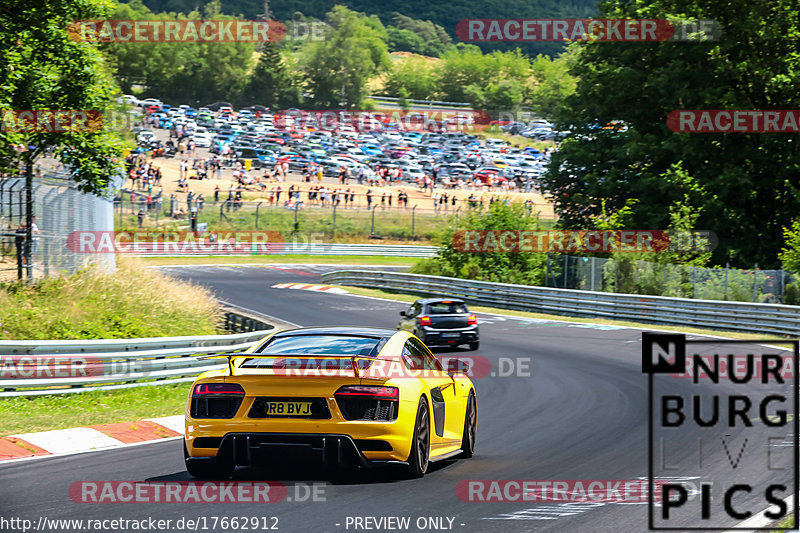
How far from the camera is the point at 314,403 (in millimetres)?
8172

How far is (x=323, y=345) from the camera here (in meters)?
9.20

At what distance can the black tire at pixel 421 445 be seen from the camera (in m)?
8.55

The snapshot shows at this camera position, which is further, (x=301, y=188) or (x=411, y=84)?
(x=411, y=84)

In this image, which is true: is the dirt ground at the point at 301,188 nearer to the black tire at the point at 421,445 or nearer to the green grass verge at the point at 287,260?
the green grass verge at the point at 287,260

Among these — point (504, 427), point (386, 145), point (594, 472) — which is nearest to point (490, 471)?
point (594, 472)

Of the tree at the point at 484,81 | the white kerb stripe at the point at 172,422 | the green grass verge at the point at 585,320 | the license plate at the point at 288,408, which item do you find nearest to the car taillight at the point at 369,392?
the license plate at the point at 288,408

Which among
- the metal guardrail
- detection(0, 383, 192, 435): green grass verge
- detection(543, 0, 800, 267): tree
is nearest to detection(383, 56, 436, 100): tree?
the metal guardrail

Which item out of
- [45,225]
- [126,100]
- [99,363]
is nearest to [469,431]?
[99,363]

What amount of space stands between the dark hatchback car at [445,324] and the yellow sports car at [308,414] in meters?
15.2

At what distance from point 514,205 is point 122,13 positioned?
142 m

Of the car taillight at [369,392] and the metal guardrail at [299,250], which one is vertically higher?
the car taillight at [369,392]

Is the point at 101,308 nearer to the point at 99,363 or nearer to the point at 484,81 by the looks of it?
the point at 99,363

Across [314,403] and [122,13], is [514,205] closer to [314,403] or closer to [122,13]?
[314,403]

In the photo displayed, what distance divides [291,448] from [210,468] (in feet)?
2.89
